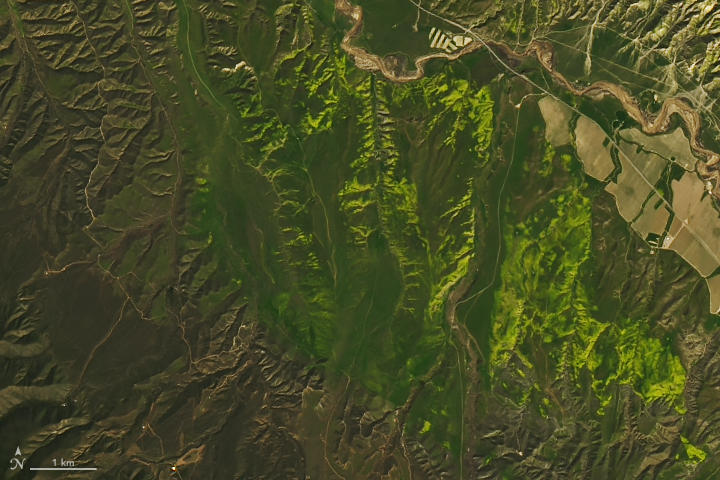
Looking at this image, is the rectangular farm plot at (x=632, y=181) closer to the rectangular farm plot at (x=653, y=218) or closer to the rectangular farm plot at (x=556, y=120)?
the rectangular farm plot at (x=653, y=218)

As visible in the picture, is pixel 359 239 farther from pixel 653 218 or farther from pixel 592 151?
pixel 653 218

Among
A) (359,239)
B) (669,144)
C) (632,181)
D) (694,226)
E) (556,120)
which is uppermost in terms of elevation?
(556,120)

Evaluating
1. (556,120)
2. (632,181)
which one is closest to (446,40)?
(556,120)

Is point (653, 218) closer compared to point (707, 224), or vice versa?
point (653, 218)

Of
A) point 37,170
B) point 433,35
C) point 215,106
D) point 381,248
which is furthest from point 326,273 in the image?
point 37,170

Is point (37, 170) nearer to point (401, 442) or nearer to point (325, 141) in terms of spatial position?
point (325, 141)

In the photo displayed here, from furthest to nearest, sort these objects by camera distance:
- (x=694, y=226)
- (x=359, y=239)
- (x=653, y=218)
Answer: (x=694, y=226), (x=653, y=218), (x=359, y=239)

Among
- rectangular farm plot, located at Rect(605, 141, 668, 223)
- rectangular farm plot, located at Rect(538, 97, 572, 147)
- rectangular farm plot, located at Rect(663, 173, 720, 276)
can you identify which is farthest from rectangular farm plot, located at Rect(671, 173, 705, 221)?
rectangular farm plot, located at Rect(538, 97, 572, 147)
